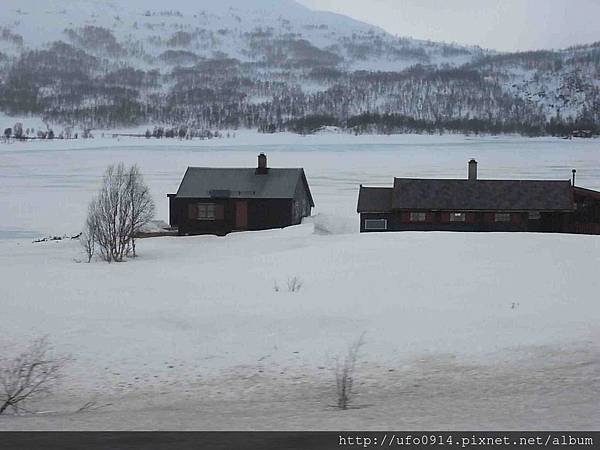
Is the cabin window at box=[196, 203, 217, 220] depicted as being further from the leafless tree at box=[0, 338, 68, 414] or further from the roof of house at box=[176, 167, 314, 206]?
the leafless tree at box=[0, 338, 68, 414]

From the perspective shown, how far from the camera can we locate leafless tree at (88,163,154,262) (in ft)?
136

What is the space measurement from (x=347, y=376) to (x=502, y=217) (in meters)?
37.3

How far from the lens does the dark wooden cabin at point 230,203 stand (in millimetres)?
54844

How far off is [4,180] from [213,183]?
57.3 meters

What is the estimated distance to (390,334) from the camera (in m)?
18.9

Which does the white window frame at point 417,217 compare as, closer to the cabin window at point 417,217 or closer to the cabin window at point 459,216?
the cabin window at point 417,217

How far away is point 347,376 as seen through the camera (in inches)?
567

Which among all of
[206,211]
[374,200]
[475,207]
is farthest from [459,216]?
[206,211]

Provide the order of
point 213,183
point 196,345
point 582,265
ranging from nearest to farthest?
point 196,345 < point 582,265 < point 213,183

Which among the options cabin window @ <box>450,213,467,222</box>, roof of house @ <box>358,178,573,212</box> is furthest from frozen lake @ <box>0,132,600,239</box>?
cabin window @ <box>450,213,467,222</box>

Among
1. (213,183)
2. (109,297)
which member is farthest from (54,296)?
(213,183)

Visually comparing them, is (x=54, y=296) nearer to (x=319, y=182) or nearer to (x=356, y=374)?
(x=356, y=374)

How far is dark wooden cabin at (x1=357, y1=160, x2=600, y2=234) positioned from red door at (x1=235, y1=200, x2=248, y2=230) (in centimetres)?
943

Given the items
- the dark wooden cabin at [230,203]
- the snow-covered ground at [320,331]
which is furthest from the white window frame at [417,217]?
the dark wooden cabin at [230,203]
